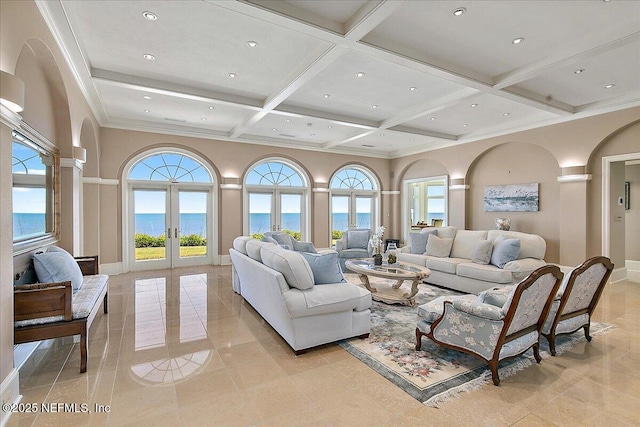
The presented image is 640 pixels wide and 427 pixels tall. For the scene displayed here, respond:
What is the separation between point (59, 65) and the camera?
354 centimetres

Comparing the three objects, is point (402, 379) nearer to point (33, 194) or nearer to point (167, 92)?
point (33, 194)

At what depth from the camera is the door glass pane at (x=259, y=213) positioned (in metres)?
8.66

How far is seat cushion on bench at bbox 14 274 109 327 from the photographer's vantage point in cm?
264

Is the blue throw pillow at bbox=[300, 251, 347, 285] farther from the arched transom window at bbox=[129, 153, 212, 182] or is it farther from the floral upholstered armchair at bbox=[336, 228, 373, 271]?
the arched transom window at bbox=[129, 153, 212, 182]

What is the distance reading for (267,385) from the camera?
254cm

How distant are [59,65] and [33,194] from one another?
4.90 ft

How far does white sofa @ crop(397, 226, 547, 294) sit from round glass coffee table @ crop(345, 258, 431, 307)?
0.91 meters

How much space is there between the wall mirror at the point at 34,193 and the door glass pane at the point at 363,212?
7.91m

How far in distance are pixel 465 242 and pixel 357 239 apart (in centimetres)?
230

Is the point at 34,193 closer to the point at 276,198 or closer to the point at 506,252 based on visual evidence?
the point at 276,198

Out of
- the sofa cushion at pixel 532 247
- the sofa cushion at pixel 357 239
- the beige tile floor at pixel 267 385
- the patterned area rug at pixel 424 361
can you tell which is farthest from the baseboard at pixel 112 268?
the sofa cushion at pixel 532 247

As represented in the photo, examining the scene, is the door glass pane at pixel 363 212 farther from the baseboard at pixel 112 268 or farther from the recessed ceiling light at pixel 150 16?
the recessed ceiling light at pixel 150 16

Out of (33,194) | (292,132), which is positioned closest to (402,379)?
(33,194)

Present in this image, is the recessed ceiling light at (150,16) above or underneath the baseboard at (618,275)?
above
